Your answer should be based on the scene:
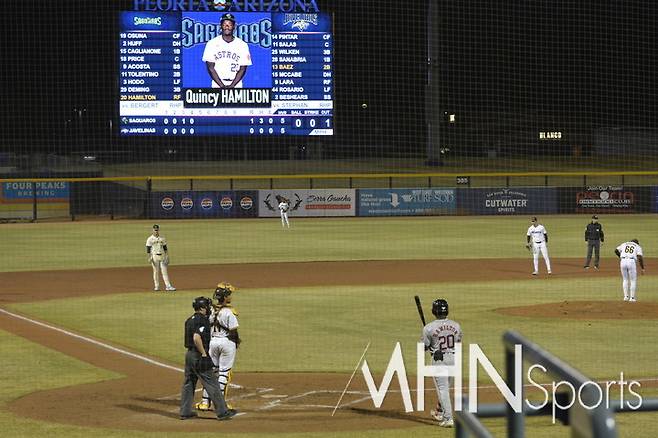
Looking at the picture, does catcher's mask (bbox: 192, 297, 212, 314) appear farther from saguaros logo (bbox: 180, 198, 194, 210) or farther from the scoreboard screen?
saguaros logo (bbox: 180, 198, 194, 210)

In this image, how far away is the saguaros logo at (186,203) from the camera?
2391 inches

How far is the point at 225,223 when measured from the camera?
59.2 meters

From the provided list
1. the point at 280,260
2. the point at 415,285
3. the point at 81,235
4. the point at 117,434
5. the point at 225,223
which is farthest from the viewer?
the point at 225,223

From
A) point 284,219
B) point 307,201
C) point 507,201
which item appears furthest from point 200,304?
point 507,201

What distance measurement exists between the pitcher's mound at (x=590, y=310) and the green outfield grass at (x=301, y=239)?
52.4 feet

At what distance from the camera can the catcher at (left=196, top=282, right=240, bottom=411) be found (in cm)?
1347

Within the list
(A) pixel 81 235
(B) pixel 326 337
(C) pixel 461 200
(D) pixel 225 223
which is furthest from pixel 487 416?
(C) pixel 461 200

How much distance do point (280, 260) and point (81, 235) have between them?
642 inches

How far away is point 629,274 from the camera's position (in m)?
25.2

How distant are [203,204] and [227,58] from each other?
1783cm

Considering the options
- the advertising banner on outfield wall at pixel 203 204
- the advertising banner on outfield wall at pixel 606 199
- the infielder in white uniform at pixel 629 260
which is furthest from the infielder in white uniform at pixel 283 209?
the infielder in white uniform at pixel 629 260

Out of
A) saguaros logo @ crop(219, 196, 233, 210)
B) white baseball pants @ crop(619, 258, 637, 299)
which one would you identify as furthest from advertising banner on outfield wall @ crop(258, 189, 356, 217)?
white baseball pants @ crop(619, 258, 637, 299)

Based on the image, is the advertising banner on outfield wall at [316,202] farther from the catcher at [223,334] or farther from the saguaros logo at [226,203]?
the catcher at [223,334]

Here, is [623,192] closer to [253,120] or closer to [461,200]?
[461,200]
